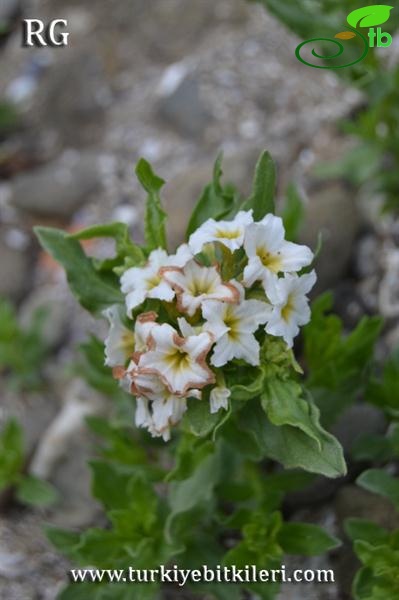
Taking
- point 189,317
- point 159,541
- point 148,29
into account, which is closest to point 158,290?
point 189,317

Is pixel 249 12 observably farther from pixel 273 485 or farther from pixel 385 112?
pixel 273 485

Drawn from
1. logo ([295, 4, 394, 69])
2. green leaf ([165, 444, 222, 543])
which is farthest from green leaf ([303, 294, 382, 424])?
logo ([295, 4, 394, 69])

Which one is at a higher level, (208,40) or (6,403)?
(208,40)

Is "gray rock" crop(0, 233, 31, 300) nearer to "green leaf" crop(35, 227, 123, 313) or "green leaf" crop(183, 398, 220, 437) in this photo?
"green leaf" crop(35, 227, 123, 313)

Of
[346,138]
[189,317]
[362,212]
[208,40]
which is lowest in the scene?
[189,317]

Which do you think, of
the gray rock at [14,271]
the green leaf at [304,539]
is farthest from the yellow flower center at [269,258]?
the gray rock at [14,271]

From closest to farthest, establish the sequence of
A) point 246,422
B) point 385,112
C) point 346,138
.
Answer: point 246,422, point 385,112, point 346,138
